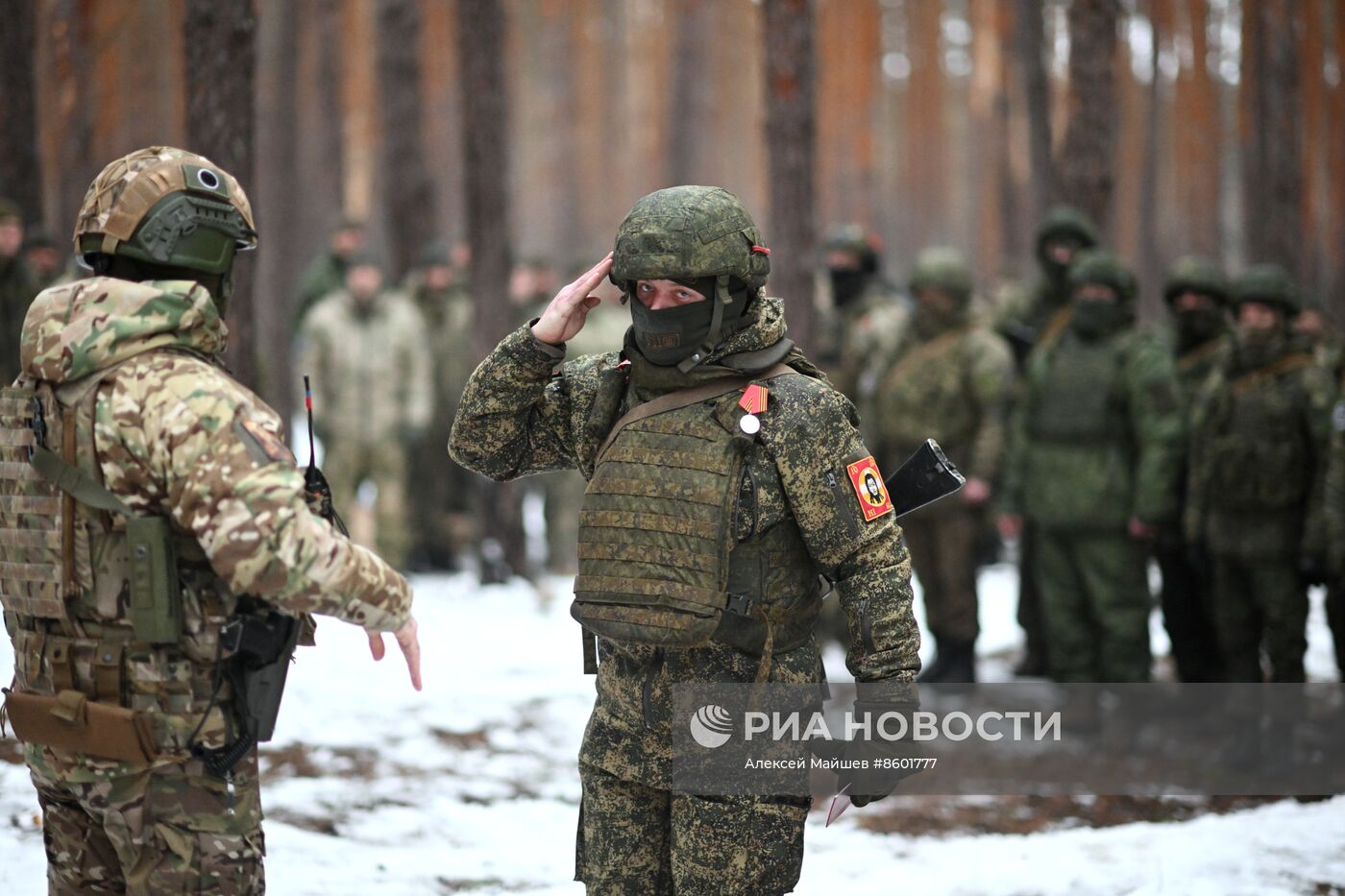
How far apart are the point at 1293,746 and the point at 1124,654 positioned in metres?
0.96

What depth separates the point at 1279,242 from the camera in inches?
544

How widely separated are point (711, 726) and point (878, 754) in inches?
16.6

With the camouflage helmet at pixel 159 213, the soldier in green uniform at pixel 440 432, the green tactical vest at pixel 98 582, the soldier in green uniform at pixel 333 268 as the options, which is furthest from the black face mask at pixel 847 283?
the green tactical vest at pixel 98 582

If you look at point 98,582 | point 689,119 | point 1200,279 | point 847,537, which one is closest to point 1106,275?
point 1200,279

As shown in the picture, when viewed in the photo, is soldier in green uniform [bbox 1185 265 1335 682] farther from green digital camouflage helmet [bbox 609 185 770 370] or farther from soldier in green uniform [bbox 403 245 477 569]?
soldier in green uniform [bbox 403 245 477 569]

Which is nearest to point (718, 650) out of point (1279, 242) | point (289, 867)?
point (289, 867)

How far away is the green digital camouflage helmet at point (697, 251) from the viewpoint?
345cm

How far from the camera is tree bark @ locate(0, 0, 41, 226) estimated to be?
9531mm

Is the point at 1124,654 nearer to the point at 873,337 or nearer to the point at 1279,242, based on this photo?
the point at 873,337

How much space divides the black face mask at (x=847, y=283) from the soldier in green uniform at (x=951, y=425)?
1.21 meters

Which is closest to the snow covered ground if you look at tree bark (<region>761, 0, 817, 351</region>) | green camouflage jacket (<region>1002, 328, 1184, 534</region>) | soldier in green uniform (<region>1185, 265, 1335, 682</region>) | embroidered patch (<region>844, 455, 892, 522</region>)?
soldier in green uniform (<region>1185, 265, 1335, 682</region>)

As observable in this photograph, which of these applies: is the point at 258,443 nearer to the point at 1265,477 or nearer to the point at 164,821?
the point at 164,821

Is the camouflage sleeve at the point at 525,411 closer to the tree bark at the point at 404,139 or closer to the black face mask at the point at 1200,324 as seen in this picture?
the black face mask at the point at 1200,324

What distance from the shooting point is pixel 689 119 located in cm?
2586
